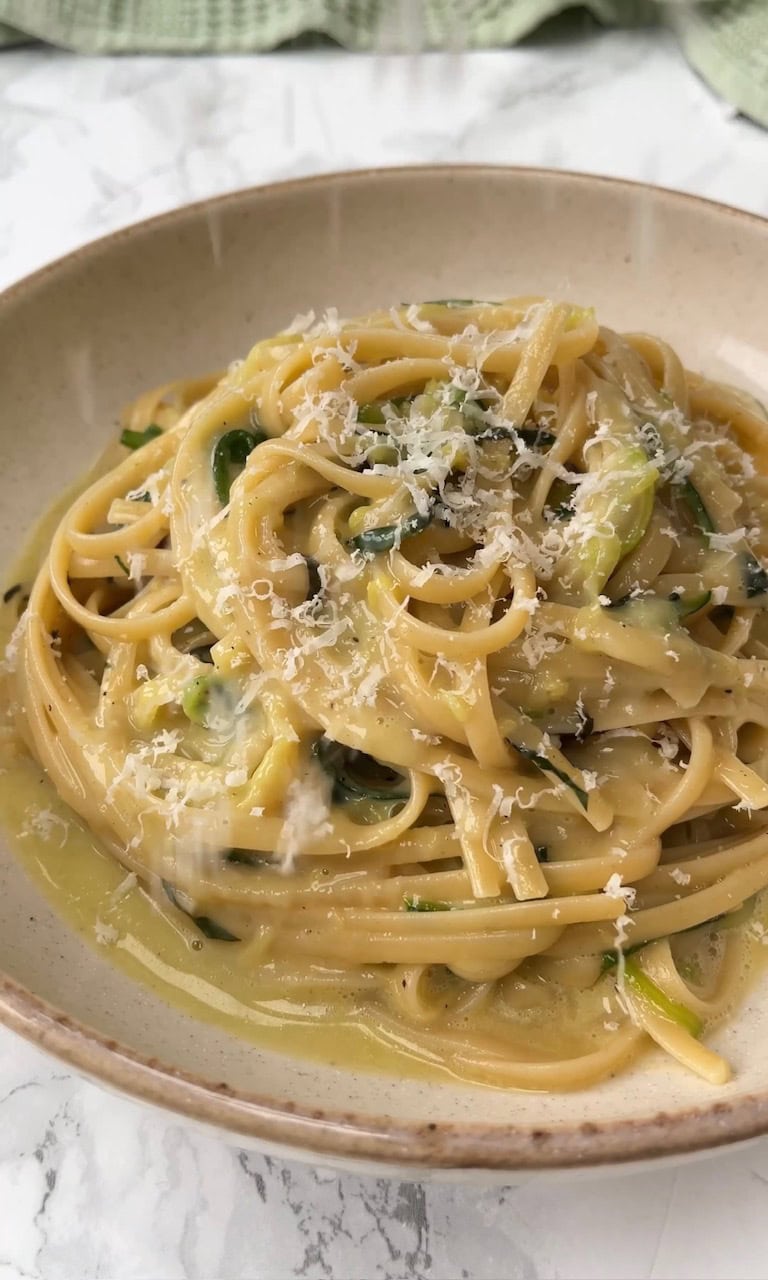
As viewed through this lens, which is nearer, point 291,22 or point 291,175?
point 291,175

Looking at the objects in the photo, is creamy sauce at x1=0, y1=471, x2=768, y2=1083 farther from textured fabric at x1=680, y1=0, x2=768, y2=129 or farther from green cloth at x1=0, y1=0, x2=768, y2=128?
Answer: green cloth at x1=0, y1=0, x2=768, y2=128

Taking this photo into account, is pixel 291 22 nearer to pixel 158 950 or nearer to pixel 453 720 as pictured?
pixel 453 720

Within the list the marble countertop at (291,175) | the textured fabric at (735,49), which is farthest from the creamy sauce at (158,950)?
the textured fabric at (735,49)

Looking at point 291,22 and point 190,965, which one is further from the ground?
point 291,22

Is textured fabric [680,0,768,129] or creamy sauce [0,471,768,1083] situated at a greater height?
textured fabric [680,0,768,129]

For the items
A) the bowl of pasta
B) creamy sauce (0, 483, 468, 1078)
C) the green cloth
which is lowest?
creamy sauce (0, 483, 468, 1078)

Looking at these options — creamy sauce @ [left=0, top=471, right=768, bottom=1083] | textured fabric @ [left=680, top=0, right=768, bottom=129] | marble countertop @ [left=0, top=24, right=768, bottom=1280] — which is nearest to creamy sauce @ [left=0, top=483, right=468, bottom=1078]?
creamy sauce @ [left=0, top=471, right=768, bottom=1083]

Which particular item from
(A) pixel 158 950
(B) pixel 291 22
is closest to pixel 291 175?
(B) pixel 291 22
